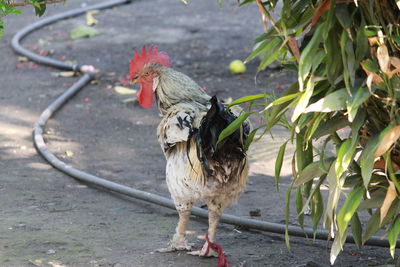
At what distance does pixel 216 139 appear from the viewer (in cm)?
407

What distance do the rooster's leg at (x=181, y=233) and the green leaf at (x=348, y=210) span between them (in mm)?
1434

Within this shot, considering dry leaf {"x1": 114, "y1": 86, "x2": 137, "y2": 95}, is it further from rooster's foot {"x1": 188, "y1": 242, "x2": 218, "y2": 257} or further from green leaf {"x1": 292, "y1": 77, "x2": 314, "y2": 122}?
green leaf {"x1": 292, "y1": 77, "x2": 314, "y2": 122}

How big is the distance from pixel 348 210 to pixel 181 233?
5.24 ft

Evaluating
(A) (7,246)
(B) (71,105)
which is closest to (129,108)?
(B) (71,105)

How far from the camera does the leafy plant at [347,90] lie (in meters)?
3.00

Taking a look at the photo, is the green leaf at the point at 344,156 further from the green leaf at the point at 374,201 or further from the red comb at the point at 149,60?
the red comb at the point at 149,60

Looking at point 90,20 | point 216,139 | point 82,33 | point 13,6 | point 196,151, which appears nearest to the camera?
point 13,6

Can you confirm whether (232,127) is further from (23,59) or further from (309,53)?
(23,59)

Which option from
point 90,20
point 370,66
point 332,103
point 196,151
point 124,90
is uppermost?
point 370,66

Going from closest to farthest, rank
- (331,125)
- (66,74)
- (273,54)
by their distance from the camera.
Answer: (273,54) → (331,125) → (66,74)

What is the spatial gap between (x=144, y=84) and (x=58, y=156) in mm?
1959

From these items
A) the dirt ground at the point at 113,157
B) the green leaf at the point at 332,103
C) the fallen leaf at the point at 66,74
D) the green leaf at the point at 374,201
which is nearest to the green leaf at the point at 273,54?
the dirt ground at the point at 113,157

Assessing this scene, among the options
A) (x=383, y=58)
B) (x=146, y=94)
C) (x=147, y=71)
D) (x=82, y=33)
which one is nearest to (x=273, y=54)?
(x=383, y=58)

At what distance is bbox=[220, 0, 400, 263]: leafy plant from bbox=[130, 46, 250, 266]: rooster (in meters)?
0.71
